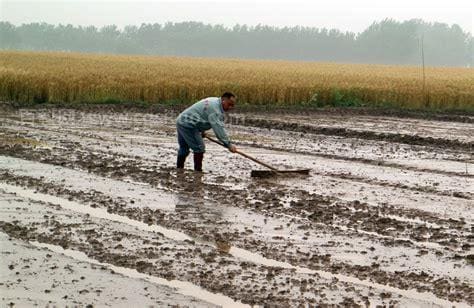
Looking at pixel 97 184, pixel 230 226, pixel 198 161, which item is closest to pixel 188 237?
pixel 230 226

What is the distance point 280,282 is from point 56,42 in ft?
465

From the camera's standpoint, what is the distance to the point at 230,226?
8117 mm

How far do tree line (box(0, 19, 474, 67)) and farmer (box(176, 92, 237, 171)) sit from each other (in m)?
94.1

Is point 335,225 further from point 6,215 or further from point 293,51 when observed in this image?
point 293,51

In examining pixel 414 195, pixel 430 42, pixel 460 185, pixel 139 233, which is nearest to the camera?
pixel 139 233

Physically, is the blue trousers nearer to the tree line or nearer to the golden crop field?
the golden crop field

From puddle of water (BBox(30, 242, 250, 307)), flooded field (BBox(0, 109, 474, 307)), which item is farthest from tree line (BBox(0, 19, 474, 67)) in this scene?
puddle of water (BBox(30, 242, 250, 307))

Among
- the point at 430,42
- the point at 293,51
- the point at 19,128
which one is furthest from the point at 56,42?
the point at 19,128

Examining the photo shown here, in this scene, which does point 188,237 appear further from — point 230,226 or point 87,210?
point 87,210

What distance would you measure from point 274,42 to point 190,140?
121 m

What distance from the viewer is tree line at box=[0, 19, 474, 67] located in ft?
380

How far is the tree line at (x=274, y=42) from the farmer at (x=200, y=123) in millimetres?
94060

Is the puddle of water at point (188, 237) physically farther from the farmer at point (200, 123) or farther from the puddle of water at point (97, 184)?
the farmer at point (200, 123)

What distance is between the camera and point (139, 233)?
Result: 7.63 meters
